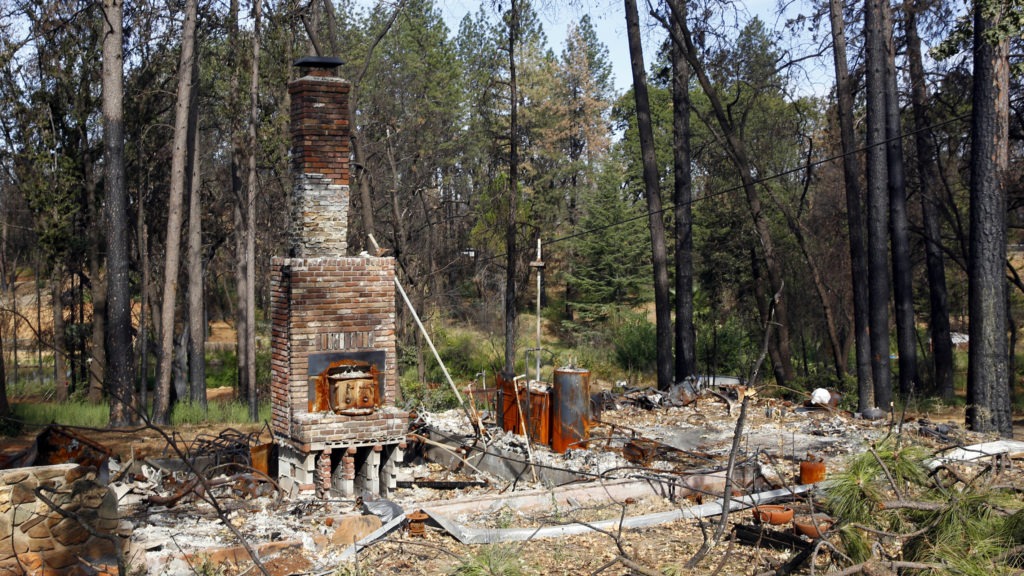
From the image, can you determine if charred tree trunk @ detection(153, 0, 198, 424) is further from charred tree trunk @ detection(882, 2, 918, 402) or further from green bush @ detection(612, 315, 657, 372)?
green bush @ detection(612, 315, 657, 372)

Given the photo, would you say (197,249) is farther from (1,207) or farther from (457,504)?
(1,207)

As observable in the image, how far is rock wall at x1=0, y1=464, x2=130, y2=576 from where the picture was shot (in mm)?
6215

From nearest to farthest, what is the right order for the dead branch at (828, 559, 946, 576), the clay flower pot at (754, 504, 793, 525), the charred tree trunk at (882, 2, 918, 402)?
1. the dead branch at (828, 559, 946, 576)
2. the clay flower pot at (754, 504, 793, 525)
3. the charred tree trunk at (882, 2, 918, 402)

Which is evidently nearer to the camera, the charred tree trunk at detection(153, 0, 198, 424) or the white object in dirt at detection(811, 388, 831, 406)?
the white object in dirt at detection(811, 388, 831, 406)

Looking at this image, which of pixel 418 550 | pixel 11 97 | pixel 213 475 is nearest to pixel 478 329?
pixel 11 97

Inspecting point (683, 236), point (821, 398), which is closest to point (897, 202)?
point (683, 236)

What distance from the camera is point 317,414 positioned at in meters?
10.1

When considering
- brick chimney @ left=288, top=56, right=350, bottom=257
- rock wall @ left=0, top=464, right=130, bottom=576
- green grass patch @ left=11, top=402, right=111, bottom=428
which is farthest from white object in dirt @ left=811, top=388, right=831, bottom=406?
green grass patch @ left=11, top=402, right=111, bottom=428

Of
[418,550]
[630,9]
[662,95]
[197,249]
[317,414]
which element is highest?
[662,95]

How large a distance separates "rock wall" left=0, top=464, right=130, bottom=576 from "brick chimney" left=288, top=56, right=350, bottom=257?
14.3ft

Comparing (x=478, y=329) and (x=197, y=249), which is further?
(x=478, y=329)

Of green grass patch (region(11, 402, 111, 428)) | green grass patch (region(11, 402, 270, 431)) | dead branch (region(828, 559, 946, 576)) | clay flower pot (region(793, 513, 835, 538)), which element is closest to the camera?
dead branch (region(828, 559, 946, 576))

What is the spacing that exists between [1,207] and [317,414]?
2994cm

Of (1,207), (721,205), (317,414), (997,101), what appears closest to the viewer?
(317,414)
